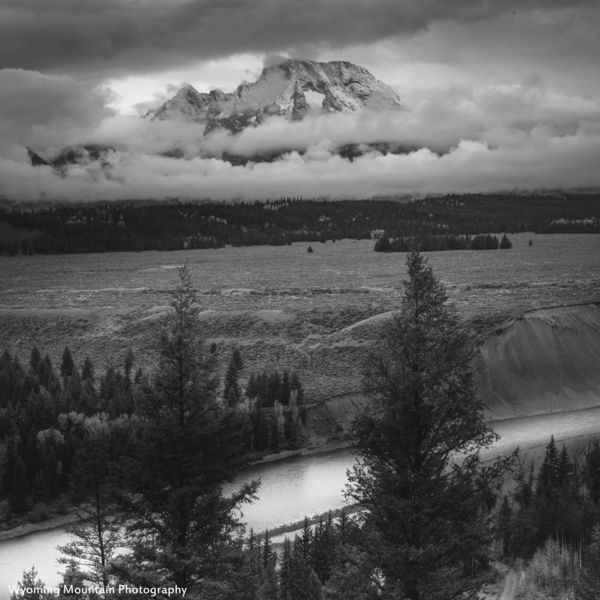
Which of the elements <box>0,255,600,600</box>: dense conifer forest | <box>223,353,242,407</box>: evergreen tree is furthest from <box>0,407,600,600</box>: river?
<box>0,255,600,600</box>: dense conifer forest

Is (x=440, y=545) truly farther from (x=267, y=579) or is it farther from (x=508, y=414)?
(x=508, y=414)

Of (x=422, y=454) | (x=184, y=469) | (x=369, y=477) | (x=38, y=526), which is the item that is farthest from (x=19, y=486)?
(x=422, y=454)

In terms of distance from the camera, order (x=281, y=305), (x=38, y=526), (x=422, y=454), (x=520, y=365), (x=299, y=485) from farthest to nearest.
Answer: (x=281, y=305) < (x=520, y=365) < (x=299, y=485) < (x=38, y=526) < (x=422, y=454)

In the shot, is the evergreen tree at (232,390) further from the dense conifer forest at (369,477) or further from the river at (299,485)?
the dense conifer forest at (369,477)

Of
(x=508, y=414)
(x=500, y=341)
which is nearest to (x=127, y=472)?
(x=508, y=414)

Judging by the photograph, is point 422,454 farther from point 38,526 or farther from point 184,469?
point 38,526

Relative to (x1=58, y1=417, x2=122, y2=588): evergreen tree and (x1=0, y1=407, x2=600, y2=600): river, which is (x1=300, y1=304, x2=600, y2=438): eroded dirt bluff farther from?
(x1=58, y1=417, x2=122, y2=588): evergreen tree
